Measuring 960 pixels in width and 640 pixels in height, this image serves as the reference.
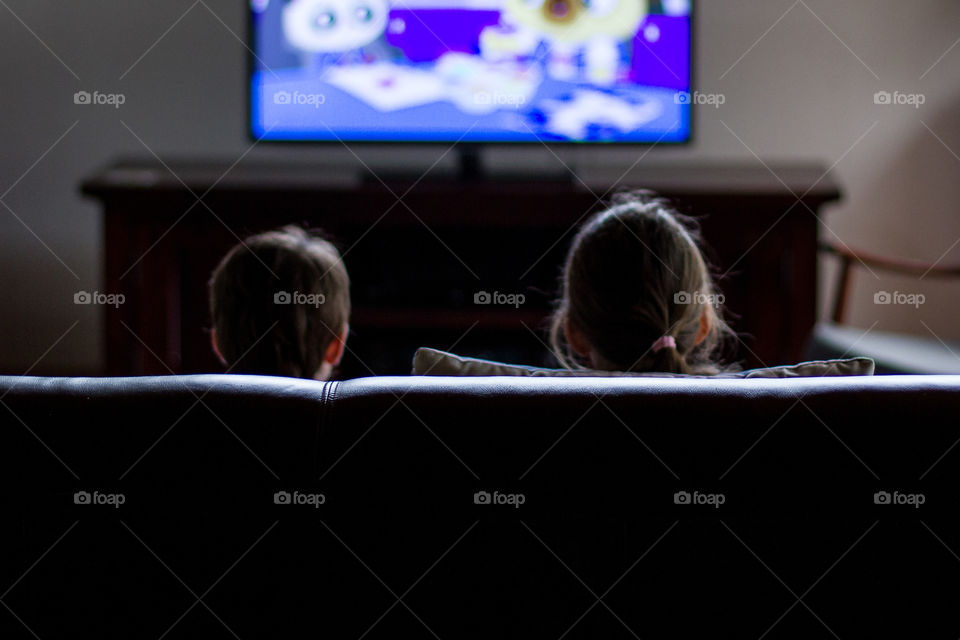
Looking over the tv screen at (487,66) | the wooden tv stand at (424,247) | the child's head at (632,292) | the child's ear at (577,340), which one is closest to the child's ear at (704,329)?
the child's head at (632,292)

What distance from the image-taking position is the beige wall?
3068mm

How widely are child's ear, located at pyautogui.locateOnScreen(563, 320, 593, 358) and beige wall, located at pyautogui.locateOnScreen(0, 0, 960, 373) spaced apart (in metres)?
2.06

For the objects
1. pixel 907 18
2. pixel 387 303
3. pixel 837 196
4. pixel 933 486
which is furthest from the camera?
pixel 907 18

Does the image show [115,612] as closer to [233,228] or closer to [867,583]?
[867,583]

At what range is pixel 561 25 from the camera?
105 inches

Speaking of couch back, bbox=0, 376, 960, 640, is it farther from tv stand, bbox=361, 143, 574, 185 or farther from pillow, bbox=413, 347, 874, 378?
tv stand, bbox=361, 143, 574, 185

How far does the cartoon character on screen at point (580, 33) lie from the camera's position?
2.65 metres

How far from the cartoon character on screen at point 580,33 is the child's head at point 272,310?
1691mm

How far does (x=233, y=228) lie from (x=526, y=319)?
0.97 metres

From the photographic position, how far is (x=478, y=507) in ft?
2.12

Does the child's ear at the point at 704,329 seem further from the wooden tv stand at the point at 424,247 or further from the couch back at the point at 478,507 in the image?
the wooden tv stand at the point at 424,247

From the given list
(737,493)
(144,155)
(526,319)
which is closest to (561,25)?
(526,319)

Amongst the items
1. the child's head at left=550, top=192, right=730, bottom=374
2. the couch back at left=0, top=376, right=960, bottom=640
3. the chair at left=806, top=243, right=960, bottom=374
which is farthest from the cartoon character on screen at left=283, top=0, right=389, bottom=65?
the couch back at left=0, top=376, right=960, bottom=640

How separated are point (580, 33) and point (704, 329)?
1722 millimetres
